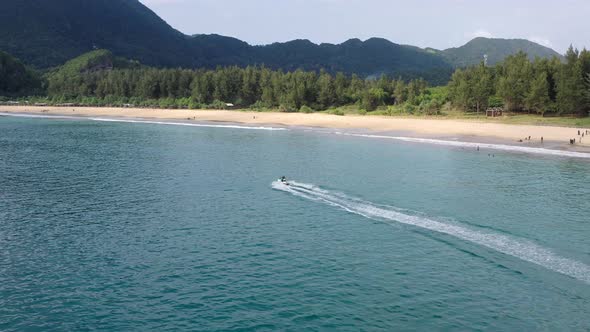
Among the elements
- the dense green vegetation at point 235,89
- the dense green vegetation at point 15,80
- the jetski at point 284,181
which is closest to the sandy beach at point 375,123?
the dense green vegetation at point 235,89

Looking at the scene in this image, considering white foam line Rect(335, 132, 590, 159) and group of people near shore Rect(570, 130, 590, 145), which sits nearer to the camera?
white foam line Rect(335, 132, 590, 159)

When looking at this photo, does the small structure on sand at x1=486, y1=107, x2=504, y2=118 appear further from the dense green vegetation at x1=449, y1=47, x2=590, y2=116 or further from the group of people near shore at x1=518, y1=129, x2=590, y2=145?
the group of people near shore at x1=518, y1=129, x2=590, y2=145

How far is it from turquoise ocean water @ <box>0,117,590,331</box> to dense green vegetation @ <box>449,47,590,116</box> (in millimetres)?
31568

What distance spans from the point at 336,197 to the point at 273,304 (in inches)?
615

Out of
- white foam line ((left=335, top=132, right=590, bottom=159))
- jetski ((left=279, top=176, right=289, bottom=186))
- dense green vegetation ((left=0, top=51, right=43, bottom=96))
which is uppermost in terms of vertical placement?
dense green vegetation ((left=0, top=51, right=43, bottom=96))

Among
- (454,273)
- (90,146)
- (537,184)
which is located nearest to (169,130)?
(90,146)

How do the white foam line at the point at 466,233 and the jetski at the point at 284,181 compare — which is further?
the jetski at the point at 284,181

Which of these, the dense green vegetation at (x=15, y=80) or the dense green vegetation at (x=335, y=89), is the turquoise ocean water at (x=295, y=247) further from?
the dense green vegetation at (x=15, y=80)

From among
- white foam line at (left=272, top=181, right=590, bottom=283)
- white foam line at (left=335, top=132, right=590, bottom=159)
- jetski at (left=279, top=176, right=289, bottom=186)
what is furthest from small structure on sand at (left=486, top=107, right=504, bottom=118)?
white foam line at (left=272, top=181, right=590, bottom=283)

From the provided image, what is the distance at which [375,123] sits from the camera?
7906 centimetres

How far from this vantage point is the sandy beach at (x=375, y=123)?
60531 mm

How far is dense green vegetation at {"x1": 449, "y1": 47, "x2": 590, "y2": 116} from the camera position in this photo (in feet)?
233

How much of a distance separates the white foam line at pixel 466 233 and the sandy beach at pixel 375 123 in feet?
112

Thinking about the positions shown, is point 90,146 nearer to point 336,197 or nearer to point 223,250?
point 336,197
